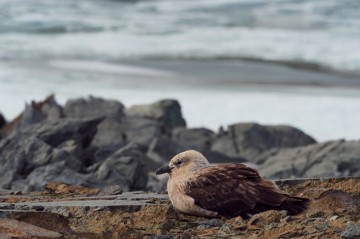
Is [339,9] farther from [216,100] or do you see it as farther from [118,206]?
[118,206]

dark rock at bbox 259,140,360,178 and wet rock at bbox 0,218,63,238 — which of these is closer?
wet rock at bbox 0,218,63,238

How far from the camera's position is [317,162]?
13039 mm

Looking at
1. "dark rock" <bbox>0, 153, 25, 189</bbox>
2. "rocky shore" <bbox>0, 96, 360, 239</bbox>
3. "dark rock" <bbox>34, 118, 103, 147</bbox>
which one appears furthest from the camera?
"dark rock" <bbox>34, 118, 103, 147</bbox>

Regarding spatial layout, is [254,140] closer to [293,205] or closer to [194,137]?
[194,137]

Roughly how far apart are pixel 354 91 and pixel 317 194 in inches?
592

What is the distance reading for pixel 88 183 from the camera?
10336 millimetres

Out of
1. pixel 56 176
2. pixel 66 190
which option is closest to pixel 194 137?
pixel 56 176

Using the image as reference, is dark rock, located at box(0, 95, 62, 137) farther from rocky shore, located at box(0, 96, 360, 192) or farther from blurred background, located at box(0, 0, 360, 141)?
blurred background, located at box(0, 0, 360, 141)

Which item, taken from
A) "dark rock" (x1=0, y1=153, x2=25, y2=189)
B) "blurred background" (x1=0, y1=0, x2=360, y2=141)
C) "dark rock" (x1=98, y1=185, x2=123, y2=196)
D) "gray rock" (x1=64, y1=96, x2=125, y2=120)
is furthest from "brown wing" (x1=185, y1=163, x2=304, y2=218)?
"blurred background" (x1=0, y1=0, x2=360, y2=141)

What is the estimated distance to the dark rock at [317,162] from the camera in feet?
41.2

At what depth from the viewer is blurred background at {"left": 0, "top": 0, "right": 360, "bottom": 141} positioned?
18.4 m

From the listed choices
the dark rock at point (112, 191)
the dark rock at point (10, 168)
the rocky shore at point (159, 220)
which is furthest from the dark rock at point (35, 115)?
the rocky shore at point (159, 220)

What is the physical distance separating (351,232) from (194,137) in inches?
411

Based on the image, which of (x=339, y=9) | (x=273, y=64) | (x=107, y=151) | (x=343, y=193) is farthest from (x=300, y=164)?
(x=339, y=9)
